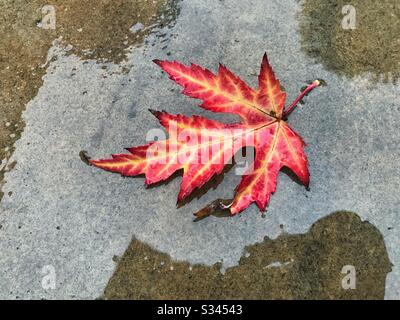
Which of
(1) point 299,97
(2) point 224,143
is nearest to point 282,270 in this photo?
(2) point 224,143

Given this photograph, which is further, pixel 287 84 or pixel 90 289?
pixel 287 84

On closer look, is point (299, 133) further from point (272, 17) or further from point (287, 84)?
point (272, 17)

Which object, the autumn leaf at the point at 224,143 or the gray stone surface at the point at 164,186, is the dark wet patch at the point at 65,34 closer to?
the gray stone surface at the point at 164,186

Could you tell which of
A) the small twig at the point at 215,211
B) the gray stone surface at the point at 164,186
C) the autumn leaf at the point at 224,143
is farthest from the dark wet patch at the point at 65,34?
the small twig at the point at 215,211

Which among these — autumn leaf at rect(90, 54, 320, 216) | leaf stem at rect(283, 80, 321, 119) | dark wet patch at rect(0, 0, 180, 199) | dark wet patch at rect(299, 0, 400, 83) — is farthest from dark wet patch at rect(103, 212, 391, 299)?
dark wet patch at rect(0, 0, 180, 199)

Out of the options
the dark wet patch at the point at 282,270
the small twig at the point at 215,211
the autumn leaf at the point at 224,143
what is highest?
the autumn leaf at the point at 224,143
